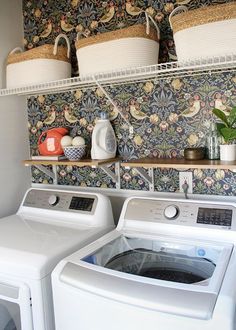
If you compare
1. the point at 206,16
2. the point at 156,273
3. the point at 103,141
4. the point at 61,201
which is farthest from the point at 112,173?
the point at 206,16

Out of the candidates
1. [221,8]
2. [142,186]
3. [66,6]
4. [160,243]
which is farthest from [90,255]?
[66,6]

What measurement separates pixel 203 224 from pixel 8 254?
903 millimetres

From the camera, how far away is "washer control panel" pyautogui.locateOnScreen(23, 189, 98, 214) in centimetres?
180

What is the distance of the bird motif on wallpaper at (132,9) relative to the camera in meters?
1.83

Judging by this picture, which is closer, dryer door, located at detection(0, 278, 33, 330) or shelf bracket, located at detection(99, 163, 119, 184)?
dryer door, located at detection(0, 278, 33, 330)

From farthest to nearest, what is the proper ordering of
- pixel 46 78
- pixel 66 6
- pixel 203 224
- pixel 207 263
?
pixel 66 6 → pixel 46 78 → pixel 203 224 → pixel 207 263

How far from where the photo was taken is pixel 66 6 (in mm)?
2061

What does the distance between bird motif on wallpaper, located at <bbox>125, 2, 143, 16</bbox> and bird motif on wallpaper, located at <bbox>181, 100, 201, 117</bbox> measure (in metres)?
0.64

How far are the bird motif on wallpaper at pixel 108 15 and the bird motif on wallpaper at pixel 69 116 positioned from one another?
60cm

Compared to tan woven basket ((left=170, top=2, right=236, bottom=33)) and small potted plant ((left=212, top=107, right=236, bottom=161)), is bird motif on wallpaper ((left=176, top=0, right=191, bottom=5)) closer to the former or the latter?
tan woven basket ((left=170, top=2, right=236, bottom=33))

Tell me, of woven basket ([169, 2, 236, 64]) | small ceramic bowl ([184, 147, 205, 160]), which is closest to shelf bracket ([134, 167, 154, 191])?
small ceramic bowl ([184, 147, 205, 160])

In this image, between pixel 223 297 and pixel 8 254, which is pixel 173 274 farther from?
pixel 8 254

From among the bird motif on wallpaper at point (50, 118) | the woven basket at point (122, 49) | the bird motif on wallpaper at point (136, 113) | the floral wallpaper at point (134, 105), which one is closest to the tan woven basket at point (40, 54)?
the floral wallpaper at point (134, 105)

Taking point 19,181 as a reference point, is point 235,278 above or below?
below
